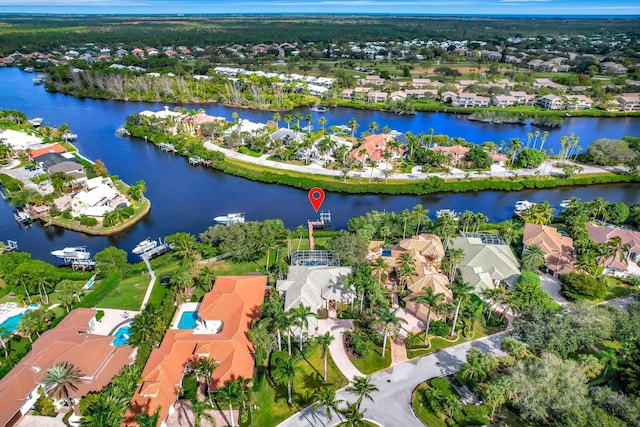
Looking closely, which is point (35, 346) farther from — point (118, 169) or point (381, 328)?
point (118, 169)

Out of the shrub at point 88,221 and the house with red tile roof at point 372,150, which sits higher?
the house with red tile roof at point 372,150

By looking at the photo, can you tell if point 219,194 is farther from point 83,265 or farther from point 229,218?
point 83,265

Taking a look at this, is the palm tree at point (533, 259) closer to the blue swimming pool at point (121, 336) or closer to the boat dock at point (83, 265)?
the blue swimming pool at point (121, 336)

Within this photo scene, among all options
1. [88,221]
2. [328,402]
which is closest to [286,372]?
[328,402]

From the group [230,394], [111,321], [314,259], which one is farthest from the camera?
[314,259]

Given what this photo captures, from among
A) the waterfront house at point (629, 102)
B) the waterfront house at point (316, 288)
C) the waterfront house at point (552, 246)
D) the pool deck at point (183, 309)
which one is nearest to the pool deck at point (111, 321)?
the pool deck at point (183, 309)
